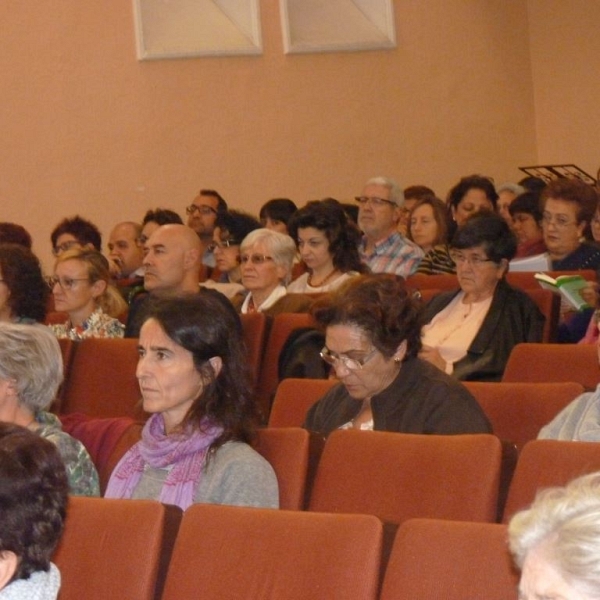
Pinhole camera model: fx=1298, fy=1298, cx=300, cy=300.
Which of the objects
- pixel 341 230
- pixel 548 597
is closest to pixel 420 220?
pixel 341 230

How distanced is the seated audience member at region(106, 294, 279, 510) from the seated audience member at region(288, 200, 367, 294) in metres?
2.31

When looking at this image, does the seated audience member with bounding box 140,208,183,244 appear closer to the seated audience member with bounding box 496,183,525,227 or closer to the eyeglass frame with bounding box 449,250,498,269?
the seated audience member with bounding box 496,183,525,227

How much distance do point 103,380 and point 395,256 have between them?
6.52ft

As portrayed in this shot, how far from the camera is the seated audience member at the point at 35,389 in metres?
2.96

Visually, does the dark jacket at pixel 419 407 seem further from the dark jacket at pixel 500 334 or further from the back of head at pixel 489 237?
the back of head at pixel 489 237

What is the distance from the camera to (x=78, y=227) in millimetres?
6867

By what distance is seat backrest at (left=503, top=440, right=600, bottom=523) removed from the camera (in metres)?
2.50

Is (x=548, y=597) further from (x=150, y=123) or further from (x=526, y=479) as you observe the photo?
(x=150, y=123)

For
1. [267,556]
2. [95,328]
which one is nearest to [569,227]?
[95,328]

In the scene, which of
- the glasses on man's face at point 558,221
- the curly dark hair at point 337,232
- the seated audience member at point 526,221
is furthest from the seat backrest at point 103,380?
the seated audience member at point 526,221

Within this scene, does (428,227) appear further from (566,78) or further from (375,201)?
(566,78)

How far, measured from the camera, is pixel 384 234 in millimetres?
6160

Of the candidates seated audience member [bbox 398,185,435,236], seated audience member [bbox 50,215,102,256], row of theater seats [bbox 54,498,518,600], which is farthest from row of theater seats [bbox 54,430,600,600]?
seated audience member [bbox 398,185,435,236]

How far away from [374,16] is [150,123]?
1.87 m
